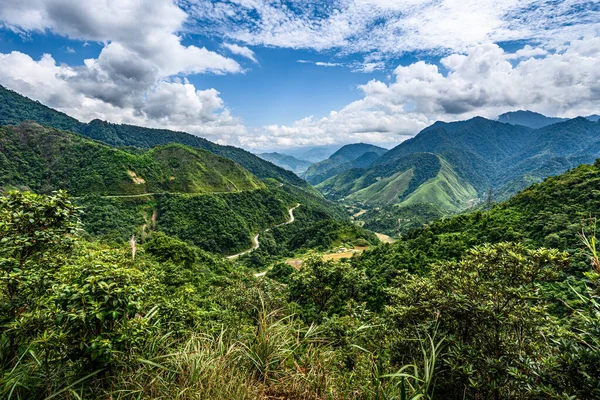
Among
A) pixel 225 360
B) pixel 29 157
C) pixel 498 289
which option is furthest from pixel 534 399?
pixel 29 157

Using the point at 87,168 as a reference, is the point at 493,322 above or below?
above

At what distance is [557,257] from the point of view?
14.8 feet

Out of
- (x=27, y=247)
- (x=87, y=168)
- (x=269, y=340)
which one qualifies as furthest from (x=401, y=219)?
(x=27, y=247)

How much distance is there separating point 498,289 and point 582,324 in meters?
1.06

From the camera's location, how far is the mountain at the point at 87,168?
276ft

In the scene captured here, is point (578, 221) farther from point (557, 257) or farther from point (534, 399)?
point (534, 399)

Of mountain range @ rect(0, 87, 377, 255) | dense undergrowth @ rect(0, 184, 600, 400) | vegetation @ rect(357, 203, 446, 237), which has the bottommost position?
vegetation @ rect(357, 203, 446, 237)

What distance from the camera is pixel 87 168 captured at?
9138 cm

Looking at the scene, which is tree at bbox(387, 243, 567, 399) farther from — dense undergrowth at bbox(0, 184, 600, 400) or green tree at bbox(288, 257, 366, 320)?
green tree at bbox(288, 257, 366, 320)

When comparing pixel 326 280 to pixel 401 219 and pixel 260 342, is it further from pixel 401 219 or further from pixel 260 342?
pixel 401 219

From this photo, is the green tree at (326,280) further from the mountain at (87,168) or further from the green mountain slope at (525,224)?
the mountain at (87,168)

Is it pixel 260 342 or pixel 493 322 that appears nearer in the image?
pixel 260 342

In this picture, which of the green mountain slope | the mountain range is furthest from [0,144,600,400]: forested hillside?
the mountain range

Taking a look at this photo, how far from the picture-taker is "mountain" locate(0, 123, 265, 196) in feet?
276
